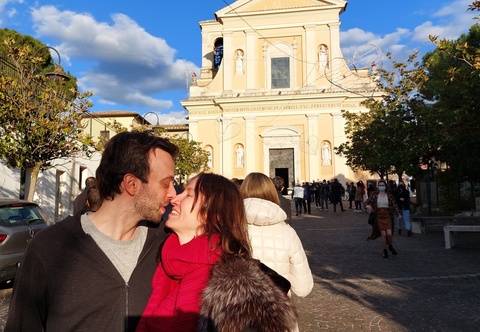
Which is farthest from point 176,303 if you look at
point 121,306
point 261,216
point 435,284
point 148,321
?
point 435,284

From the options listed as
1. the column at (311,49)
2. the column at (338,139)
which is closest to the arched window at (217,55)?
the column at (311,49)

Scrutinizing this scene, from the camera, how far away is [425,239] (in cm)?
1116

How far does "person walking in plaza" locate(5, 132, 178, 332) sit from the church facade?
1162 inches

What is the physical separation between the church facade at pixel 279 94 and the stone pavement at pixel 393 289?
20901mm

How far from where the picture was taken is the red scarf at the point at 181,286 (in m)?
1.39

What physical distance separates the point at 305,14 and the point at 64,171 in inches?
951

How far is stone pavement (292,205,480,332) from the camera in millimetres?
4625

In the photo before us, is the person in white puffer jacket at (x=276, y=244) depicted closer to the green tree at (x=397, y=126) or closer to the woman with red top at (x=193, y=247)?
the woman with red top at (x=193, y=247)

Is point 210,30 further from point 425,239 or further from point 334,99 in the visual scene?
point 425,239

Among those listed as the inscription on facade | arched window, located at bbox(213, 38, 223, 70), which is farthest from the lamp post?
arched window, located at bbox(213, 38, 223, 70)

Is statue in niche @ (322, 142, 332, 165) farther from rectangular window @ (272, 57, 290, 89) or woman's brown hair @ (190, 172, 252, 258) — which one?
woman's brown hair @ (190, 172, 252, 258)

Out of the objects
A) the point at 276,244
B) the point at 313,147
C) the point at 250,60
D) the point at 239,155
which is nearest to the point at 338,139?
the point at 313,147

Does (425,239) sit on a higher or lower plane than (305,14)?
lower

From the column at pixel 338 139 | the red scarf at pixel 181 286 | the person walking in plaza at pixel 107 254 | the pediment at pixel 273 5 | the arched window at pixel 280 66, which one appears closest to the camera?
the red scarf at pixel 181 286
